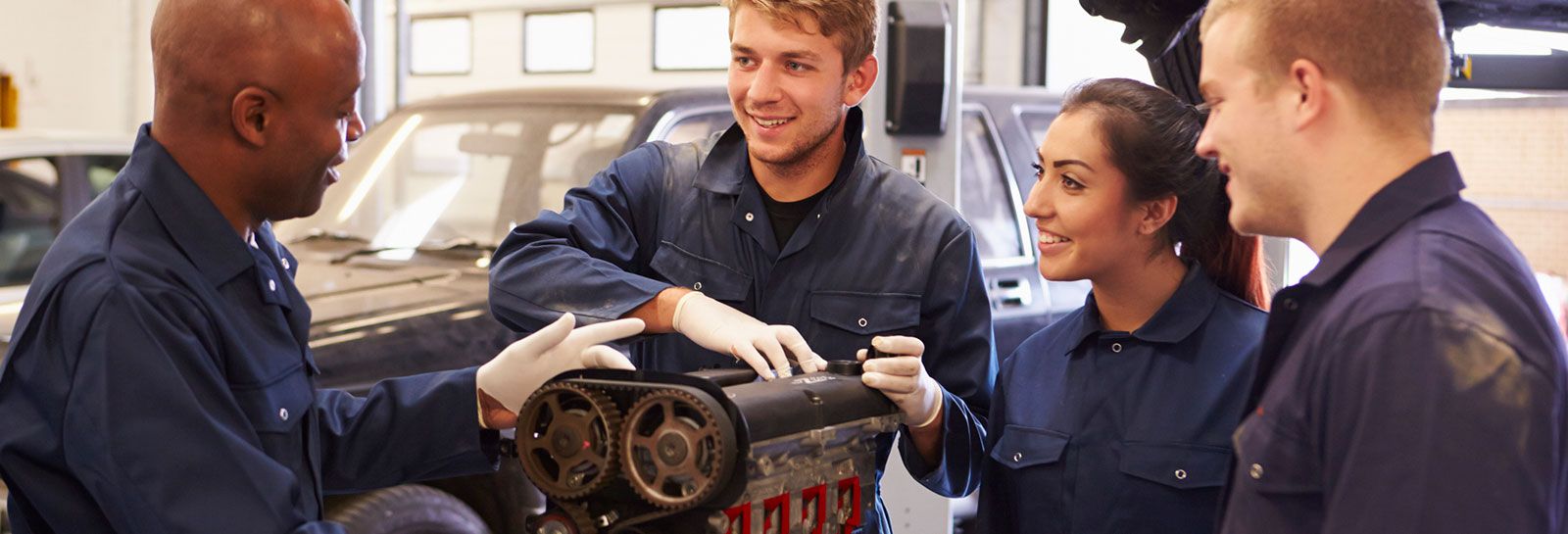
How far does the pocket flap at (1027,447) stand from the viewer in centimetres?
253

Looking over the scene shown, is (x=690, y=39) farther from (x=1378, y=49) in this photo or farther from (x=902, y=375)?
(x=1378, y=49)

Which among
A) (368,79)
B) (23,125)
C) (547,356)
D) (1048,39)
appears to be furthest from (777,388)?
(23,125)

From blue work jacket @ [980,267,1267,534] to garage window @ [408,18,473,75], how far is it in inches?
412

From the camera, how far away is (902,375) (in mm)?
2303

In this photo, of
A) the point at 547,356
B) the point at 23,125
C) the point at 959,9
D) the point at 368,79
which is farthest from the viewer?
the point at 23,125

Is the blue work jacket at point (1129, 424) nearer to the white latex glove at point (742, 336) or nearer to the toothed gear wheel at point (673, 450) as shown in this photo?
the white latex glove at point (742, 336)

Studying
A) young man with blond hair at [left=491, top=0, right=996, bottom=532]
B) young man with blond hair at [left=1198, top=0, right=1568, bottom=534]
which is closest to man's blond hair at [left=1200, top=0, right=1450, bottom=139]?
young man with blond hair at [left=1198, top=0, right=1568, bottom=534]

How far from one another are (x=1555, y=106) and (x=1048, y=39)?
12.0ft

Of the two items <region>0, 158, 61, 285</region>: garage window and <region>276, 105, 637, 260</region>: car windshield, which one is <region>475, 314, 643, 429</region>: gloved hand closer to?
<region>276, 105, 637, 260</region>: car windshield

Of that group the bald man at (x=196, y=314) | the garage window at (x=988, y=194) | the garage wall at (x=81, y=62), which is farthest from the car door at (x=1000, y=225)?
the garage wall at (x=81, y=62)

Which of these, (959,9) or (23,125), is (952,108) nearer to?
(959,9)

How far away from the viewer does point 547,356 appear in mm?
2334

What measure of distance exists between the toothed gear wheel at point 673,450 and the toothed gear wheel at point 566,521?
91 millimetres

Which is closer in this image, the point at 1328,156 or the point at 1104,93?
the point at 1328,156
